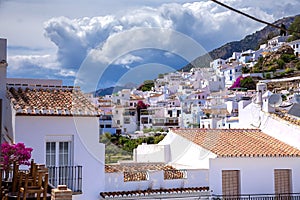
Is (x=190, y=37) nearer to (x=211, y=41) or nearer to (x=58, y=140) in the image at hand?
(x=211, y=41)

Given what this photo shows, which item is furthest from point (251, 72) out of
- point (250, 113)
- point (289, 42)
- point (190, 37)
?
point (190, 37)

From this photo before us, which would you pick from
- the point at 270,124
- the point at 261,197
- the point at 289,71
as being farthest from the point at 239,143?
the point at 289,71

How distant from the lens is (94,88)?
13.6 metres

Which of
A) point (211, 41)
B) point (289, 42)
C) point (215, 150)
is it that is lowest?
point (215, 150)

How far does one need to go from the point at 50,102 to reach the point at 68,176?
229 centimetres

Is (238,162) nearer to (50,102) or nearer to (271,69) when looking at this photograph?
(50,102)

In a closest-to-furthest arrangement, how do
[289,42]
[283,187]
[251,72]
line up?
1. [283,187]
2. [251,72]
3. [289,42]

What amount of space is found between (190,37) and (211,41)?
177cm

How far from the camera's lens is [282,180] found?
1558 centimetres

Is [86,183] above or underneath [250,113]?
underneath

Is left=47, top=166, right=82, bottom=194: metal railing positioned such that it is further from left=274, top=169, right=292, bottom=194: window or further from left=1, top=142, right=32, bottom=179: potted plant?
left=274, top=169, right=292, bottom=194: window

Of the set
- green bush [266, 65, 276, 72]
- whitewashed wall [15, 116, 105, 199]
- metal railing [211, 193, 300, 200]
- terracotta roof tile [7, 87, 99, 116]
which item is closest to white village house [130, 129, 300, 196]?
metal railing [211, 193, 300, 200]

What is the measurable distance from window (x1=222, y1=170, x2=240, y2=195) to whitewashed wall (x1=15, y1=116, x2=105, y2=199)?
412 centimetres

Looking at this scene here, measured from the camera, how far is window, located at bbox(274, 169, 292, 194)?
15.5 m
